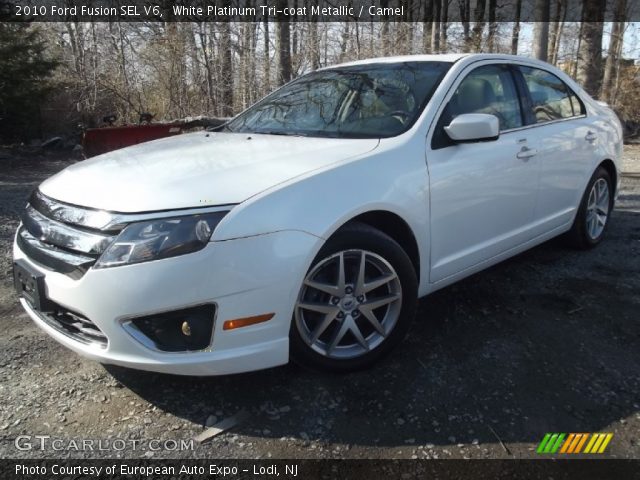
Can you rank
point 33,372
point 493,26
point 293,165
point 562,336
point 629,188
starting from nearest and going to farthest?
point 293,165
point 33,372
point 562,336
point 629,188
point 493,26

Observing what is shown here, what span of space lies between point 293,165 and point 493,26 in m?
17.8

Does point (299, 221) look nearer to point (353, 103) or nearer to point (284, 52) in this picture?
point (353, 103)

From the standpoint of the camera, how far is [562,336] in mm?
3143

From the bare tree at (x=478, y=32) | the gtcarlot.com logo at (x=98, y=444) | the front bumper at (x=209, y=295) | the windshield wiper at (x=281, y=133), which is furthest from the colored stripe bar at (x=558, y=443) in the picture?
the bare tree at (x=478, y=32)

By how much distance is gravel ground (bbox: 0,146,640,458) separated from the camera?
2.24 m

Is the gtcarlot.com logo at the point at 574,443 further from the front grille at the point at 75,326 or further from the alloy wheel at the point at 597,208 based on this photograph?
the alloy wheel at the point at 597,208

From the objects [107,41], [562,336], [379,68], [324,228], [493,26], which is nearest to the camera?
Answer: [324,228]

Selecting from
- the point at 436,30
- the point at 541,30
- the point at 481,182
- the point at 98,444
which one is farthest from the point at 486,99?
the point at 436,30

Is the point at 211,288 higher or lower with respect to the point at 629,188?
higher

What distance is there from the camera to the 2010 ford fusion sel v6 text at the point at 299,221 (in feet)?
7.16

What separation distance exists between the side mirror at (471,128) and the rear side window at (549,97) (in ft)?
3.51

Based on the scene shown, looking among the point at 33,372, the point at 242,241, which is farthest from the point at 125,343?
the point at 33,372

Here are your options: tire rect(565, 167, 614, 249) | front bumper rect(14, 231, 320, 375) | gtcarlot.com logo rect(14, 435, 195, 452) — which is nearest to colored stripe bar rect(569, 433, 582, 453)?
front bumper rect(14, 231, 320, 375)

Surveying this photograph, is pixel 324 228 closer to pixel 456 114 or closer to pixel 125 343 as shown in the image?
Answer: pixel 125 343
